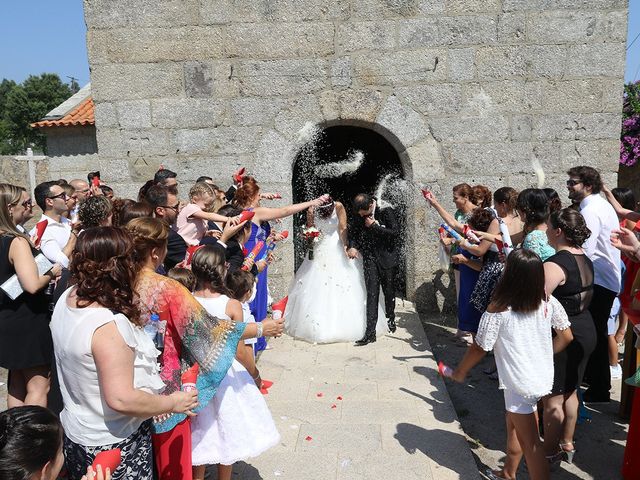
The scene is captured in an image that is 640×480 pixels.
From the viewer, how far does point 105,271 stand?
5.90 ft

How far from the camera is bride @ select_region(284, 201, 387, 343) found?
5.45 metres

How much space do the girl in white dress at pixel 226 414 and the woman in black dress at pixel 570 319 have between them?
5.73ft

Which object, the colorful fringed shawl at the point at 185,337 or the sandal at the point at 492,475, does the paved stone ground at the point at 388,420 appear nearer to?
the sandal at the point at 492,475

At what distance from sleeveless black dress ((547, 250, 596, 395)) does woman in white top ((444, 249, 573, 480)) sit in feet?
0.97

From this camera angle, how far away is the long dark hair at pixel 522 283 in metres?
2.65

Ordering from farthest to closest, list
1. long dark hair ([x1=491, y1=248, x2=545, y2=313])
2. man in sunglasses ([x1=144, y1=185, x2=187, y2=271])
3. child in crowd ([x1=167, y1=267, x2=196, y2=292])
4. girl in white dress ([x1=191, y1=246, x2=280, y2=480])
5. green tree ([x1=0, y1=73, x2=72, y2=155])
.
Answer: green tree ([x1=0, y1=73, x2=72, y2=155])
man in sunglasses ([x1=144, y1=185, x2=187, y2=271])
child in crowd ([x1=167, y1=267, x2=196, y2=292])
long dark hair ([x1=491, y1=248, x2=545, y2=313])
girl in white dress ([x1=191, y1=246, x2=280, y2=480])

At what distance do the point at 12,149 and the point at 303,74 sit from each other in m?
44.9

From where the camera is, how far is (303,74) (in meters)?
5.79

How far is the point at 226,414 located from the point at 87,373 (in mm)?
958

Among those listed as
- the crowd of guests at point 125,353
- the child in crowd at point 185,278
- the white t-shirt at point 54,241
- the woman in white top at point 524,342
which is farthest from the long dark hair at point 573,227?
the white t-shirt at point 54,241

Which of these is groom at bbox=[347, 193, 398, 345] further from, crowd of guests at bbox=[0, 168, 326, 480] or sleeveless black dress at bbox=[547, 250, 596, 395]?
Result: sleeveless black dress at bbox=[547, 250, 596, 395]

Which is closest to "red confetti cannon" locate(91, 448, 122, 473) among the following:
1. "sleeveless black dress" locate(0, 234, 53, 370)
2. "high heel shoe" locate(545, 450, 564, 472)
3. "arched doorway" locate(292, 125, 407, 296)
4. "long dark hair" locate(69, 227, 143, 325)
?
"long dark hair" locate(69, 227, 143, 325)

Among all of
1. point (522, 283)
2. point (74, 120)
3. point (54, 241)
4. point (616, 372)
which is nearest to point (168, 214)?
point (54, 241)

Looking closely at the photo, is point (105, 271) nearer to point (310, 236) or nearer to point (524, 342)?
point (524, 342)
